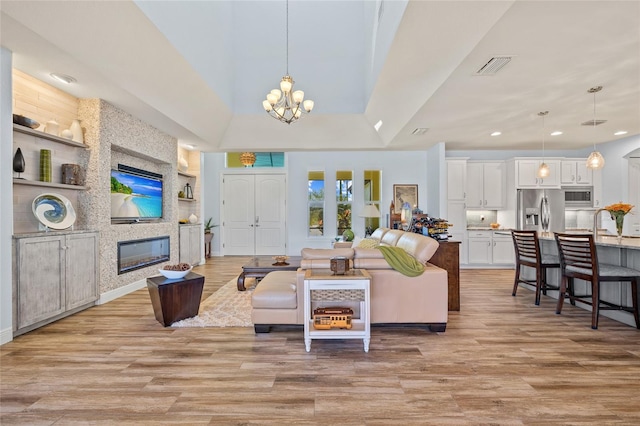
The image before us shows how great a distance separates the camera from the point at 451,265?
163 inches

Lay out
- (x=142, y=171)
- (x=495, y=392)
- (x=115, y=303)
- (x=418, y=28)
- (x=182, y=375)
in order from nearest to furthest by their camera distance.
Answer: (x=495, y=392), (x=182, y=375), (x=418, y=28), (x=115, y=303), (x=142, y=171)

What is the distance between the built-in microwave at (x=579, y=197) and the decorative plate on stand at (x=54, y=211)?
8.81 meters

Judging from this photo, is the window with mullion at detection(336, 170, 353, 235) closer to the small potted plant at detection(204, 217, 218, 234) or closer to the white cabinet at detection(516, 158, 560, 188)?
the small potted plant at detection(204, 217, 218, 234)

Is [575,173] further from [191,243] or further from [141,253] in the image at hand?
[141,253]

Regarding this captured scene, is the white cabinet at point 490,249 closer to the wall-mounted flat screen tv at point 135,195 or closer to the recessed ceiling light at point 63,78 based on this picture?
the wall-mounted flat screen tv at point 135,195

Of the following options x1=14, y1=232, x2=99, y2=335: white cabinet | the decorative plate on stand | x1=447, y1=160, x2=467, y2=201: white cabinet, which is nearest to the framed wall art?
x1=447, y1=160, x2=467, y2=201: white cabinet

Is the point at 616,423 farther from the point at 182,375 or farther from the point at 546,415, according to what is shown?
the point at 182,375

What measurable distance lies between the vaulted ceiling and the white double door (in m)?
1.77

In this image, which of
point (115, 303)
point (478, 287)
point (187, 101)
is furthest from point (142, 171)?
point (478, 287)

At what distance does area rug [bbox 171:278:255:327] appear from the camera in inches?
145

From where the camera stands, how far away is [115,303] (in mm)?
4605

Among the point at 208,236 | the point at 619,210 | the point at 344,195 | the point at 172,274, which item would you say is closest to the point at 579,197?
the point at 619,210

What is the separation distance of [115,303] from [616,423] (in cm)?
512

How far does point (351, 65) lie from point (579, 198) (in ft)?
18.2
